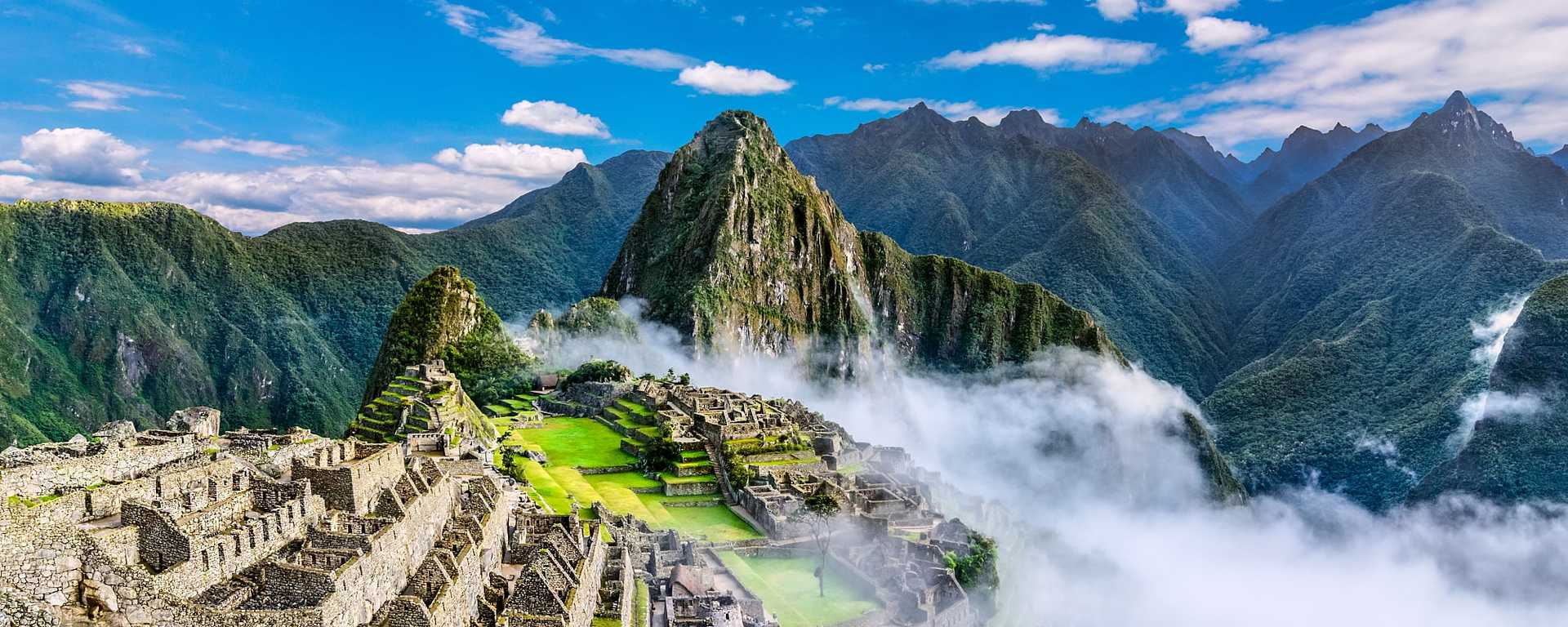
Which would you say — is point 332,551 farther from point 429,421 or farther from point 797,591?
point 429,421

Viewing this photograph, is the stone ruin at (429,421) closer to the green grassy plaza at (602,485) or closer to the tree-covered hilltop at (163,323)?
the green grassy plaza at (602,485)

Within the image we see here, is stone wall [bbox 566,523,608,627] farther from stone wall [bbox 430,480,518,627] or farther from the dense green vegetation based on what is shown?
the dense green vegetation

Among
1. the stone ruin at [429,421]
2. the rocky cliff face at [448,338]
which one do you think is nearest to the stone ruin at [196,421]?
the stone ruin at [429,421]

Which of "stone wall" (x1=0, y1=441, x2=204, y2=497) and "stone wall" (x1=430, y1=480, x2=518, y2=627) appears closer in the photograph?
"stone wall" (x1=430, y1=480, x2=518, y2=627)

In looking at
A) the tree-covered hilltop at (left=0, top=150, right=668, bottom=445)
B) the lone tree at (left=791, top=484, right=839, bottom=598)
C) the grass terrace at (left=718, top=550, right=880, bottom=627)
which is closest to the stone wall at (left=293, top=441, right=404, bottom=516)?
the grass terrace at (left=718, top=550, right=880, bottom=627)

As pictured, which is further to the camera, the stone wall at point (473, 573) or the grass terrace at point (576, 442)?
the grass terrace at point (576, 442)

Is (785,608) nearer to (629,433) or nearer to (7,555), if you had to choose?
(7,555)
